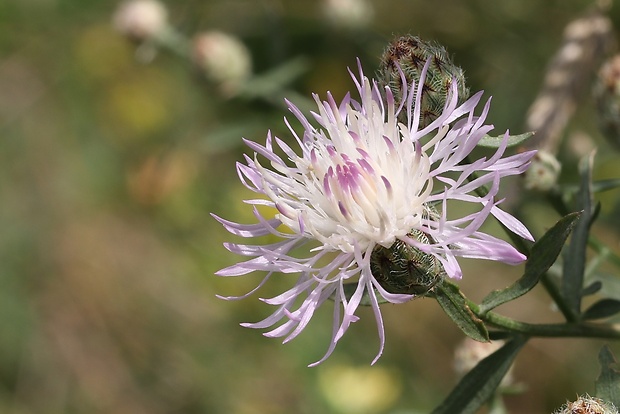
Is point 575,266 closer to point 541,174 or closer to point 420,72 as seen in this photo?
point 541,174

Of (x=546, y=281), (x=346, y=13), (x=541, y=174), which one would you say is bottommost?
(x=546, y=281)

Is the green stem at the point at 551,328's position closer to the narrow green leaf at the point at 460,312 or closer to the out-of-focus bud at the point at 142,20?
the narrow green leaf at the point at 460,312

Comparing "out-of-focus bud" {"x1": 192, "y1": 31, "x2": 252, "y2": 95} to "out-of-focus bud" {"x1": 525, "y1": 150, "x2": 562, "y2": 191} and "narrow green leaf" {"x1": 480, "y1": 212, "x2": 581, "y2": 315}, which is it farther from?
"narrow green leaf" {"x1": 480, "y1": 212, "x2": 581, "y2": 315}

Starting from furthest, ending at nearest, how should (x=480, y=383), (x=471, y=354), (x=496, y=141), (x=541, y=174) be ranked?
(x=471, y=354), (x=541, y=174), (x=480, y=383), (x=496, y=141)

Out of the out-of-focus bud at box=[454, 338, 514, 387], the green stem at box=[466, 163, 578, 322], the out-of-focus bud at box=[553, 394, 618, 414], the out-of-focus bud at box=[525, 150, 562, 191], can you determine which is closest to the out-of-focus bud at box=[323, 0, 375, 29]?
the out-of-focus bud at box=[525, 150, 562, 191]

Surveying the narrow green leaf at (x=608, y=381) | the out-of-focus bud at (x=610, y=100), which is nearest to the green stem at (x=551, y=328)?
the narrow green leaf at (x=608, y=381)

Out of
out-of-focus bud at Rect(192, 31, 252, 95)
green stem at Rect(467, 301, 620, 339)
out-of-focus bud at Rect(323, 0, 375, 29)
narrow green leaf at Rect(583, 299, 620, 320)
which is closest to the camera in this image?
green stem at Rect(467, 301, 620, 339)

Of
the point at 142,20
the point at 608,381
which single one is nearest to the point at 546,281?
the point at 608,381
